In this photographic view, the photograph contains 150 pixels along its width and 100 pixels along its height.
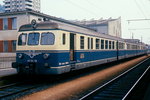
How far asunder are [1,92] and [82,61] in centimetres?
621

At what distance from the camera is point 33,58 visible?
11820 millimetres

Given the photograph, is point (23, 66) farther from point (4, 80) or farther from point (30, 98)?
point (30, 98)

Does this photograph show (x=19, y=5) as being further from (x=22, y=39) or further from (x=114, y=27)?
(x=22, y=39)

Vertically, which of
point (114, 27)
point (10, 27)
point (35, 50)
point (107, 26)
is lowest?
point (35, 50)

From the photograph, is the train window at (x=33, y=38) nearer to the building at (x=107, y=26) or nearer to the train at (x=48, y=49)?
→ the train at (x=48, y=49)

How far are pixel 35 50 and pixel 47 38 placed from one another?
93cm

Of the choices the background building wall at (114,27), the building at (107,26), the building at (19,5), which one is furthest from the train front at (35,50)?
the building at (19,5)

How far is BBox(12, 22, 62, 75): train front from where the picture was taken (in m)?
11.5

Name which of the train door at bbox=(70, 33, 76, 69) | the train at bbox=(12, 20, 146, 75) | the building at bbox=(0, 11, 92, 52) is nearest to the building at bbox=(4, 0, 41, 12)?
the building at bbox=(0, 11, 92, 52)

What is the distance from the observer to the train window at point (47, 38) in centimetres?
1179

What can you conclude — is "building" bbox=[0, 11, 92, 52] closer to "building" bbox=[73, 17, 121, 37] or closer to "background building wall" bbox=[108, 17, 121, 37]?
"building" bbox=[73, 17, 121, 37]

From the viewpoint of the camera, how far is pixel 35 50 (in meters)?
12.0

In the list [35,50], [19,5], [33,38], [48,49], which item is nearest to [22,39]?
[33,38]

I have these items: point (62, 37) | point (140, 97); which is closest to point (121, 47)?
point (62, 37)
